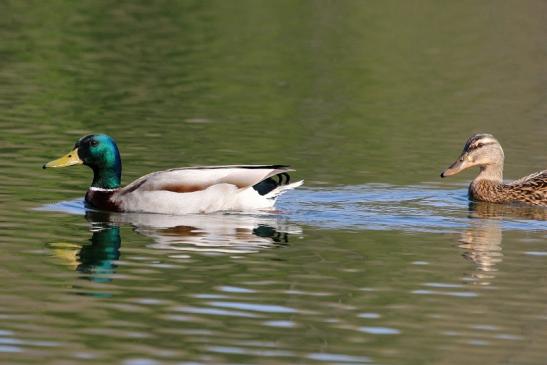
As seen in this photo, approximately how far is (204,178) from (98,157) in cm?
151

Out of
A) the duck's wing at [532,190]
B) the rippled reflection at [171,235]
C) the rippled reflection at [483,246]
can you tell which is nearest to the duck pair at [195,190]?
the rippled reflection at [171,235]

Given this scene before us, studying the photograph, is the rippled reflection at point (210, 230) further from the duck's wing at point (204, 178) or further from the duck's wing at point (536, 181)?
the duck's wing at point (536, 181)

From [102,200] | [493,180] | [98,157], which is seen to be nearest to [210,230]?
[102,200]

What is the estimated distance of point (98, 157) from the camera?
1748cm

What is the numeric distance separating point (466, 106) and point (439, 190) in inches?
318

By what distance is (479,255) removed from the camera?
14469 mm

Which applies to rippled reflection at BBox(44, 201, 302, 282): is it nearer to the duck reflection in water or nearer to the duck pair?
the duck pair

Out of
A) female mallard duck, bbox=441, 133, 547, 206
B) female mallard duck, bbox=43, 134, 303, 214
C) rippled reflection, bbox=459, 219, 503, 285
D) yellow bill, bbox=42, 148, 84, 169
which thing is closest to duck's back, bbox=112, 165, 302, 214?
female mallard duck, bbox=43, 134, 303, 214

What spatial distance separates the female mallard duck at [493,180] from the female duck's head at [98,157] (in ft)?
12.2

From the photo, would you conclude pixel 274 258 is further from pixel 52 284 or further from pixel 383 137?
pixel 383 137

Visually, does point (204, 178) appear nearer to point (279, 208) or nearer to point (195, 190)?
point (195, 190)

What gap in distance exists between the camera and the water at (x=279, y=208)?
1132cm

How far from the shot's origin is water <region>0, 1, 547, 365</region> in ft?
37.1

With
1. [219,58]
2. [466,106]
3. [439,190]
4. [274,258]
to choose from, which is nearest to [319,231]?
[274,258]
